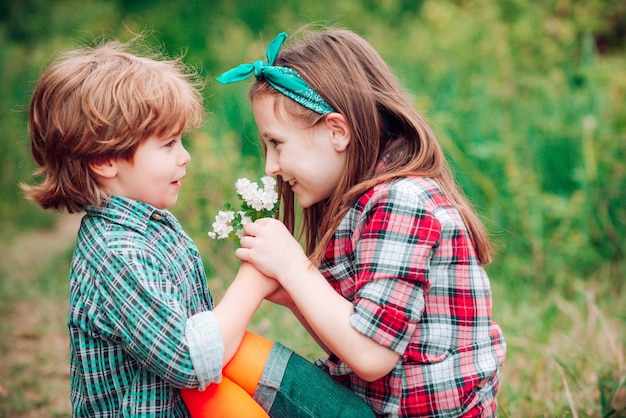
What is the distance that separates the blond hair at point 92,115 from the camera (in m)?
1.70

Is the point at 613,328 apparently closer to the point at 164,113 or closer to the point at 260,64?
the point at 260,64

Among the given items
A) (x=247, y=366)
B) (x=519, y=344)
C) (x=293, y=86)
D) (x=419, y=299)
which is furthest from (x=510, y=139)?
(x=247, y=366)

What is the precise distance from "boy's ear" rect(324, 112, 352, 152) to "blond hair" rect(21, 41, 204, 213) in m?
0.40

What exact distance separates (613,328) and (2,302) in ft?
11.3

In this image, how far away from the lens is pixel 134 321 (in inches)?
62.0

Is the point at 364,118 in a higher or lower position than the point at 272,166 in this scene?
higher

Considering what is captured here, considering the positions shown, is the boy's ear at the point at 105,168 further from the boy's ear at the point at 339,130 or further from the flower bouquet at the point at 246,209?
the boy's ear at the point at 339,130

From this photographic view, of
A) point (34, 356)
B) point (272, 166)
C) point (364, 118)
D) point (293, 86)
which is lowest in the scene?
point (34, 356)

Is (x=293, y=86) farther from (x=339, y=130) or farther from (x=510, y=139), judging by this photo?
(x=510, y=139)

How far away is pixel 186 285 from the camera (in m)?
1.81

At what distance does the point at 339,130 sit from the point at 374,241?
376mm

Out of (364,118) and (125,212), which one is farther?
(364,118)

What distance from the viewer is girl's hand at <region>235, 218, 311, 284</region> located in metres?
1.77

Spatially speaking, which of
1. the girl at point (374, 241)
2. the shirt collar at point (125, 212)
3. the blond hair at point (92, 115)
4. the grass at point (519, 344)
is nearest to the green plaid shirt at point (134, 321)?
the shirt collar at point (125, 212)
